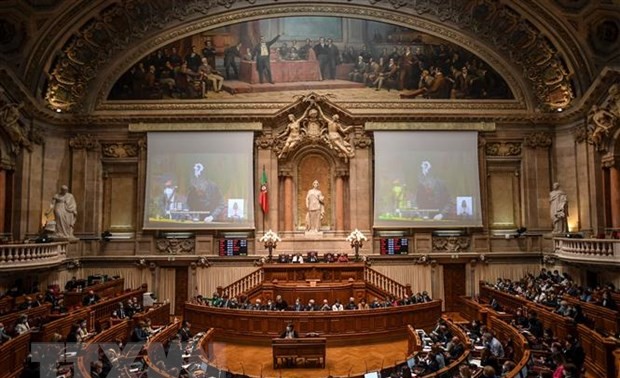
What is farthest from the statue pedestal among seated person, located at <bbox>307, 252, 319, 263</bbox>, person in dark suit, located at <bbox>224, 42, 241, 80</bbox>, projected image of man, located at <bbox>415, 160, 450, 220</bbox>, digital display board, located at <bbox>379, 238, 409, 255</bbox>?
person in dark suit, located at <bbox>224, 42, 241, 80</bbox>

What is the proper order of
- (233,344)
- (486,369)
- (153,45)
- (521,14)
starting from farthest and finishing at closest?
(153,45) → (521,14) → (233,344) → (486,369)

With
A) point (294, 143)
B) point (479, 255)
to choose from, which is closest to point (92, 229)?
point (294, 143)

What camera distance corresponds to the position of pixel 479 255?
25.2 metres

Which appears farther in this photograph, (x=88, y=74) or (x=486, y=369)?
(x=88, y=74)

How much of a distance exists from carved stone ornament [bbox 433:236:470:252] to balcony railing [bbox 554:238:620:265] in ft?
14.6

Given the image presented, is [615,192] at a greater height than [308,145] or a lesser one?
lesser

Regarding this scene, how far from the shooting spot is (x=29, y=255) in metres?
19.8

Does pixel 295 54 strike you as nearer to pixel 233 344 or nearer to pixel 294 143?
pixel 294 143

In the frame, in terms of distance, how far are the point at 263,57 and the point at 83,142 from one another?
10003 mm

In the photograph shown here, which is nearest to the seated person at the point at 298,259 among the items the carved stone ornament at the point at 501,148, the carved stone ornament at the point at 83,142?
the carved stone ornament at the point at 501,148

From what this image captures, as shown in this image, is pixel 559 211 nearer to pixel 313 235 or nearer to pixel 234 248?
pixel 313 235

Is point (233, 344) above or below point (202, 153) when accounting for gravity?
below

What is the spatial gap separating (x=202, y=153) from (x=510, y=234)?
15953 millimetres

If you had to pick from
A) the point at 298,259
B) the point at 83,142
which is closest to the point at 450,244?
the point at 298,259
